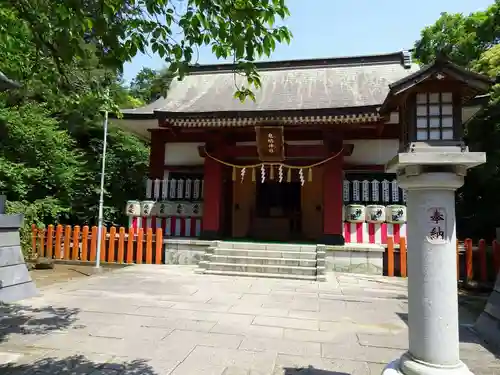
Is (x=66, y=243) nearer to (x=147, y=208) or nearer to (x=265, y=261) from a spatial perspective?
(x=147, y=208)

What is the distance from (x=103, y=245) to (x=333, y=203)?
6451 mm

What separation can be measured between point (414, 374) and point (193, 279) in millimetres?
5766

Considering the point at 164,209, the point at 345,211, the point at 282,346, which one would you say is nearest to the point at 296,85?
the point at 345,211

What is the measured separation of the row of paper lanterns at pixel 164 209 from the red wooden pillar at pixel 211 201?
1.41 ft

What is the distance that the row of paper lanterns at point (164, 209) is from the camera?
1055 cm

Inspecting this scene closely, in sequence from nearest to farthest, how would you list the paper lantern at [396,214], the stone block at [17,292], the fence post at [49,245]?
the stone block at [17,292] < the paper lantern at [396,214] < the fence post at [49,245]

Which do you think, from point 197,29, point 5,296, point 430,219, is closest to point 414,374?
point 430,219

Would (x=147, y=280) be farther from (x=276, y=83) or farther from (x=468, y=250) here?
(x=276, y=83)

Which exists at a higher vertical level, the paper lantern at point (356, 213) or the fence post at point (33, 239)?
the paper lantern at point (356, 213)

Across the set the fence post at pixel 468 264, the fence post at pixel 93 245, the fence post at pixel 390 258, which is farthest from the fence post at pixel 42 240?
the fence post at pixel 468 264

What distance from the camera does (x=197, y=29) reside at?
312cm

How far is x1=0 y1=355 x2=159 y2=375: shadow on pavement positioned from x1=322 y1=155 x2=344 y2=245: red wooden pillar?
685 centimetres

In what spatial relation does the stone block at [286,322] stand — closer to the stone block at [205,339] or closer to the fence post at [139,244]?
the stone block at [205,339]

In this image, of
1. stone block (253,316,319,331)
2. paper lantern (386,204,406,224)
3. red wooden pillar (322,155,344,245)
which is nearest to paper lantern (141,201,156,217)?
red wooden pillar (322,155,344,245)
